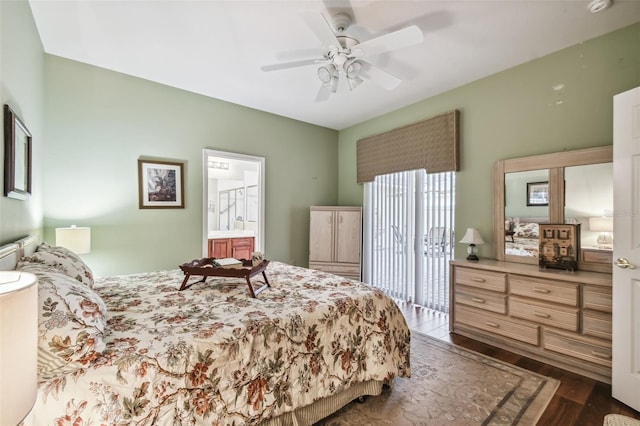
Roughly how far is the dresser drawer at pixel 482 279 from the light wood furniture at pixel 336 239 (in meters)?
1.65

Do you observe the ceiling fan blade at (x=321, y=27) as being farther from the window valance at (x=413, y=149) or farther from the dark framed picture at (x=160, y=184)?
the dark framed picture at (x=160, y=184)

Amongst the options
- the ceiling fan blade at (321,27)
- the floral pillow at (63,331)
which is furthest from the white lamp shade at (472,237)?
the floral pillow at (63,331)

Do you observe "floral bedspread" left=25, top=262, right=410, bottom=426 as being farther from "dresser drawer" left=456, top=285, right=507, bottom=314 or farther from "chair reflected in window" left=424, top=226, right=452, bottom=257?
"chair reflected in window" left=424, top=226, right=452, bottom=257

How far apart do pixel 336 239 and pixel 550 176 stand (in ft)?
9.04

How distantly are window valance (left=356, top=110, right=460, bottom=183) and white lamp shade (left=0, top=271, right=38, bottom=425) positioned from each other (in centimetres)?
379

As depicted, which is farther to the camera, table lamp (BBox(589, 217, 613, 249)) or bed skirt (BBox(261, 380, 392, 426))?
table lamp (BBox(589, 217, 613, 249))

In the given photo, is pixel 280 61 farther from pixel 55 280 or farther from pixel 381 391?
pixel 381 391

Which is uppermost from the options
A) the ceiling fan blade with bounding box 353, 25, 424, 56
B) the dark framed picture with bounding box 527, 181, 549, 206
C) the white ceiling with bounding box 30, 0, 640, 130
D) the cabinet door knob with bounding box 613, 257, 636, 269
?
the white ceiling with bounding box 30, 0, 640, 130

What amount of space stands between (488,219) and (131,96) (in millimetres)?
4320

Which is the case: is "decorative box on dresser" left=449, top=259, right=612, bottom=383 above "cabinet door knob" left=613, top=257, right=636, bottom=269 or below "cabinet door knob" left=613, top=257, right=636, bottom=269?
below

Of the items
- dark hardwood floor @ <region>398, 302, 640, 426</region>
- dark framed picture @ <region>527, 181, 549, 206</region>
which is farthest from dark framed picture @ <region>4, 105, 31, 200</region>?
dark framed picture @ <region>527, 181, 549, 206</region>

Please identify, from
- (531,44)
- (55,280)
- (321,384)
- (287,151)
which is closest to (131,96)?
(287,151)

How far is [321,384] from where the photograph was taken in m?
1.70

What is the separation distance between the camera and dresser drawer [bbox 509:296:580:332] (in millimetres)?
2406
